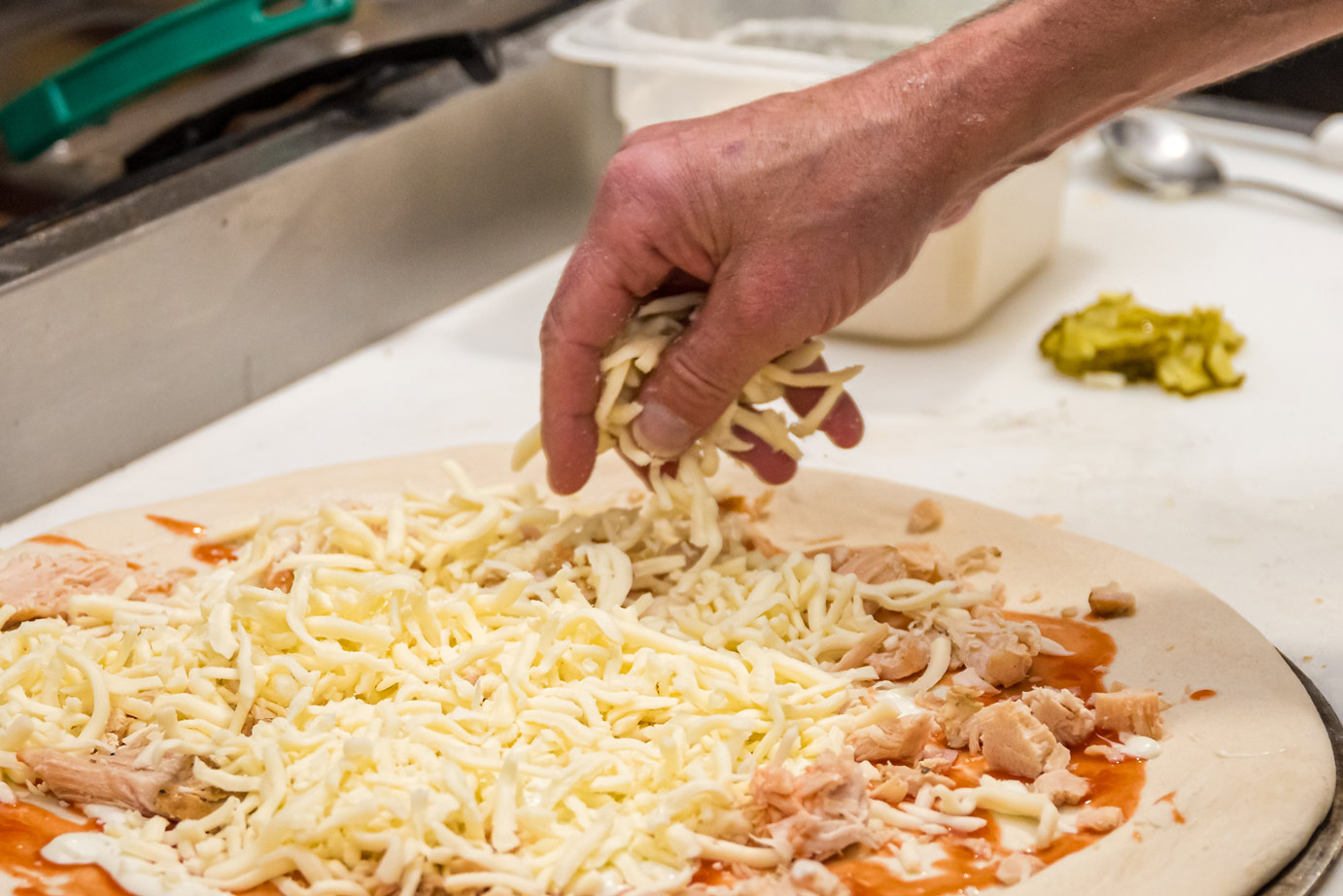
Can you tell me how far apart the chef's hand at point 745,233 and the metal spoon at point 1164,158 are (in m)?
1.80

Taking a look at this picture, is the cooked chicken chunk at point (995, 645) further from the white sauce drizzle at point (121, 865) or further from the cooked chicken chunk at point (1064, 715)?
the white sauce drizzle at point (121, 865)

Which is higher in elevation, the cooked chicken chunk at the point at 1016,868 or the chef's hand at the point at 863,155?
the chef's hand at the point at 863,155

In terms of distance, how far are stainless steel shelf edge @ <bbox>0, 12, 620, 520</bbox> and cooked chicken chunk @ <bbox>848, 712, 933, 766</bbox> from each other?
4.62 ft

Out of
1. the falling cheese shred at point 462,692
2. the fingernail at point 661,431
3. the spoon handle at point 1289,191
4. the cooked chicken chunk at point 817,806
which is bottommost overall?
the spoon handle at point 1289,191

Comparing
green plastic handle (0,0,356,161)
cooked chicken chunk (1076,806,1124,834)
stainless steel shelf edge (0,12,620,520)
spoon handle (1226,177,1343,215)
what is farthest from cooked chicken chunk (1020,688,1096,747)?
spoon handle (1226,177,1343,215)

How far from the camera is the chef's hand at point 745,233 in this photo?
1544 millimetres

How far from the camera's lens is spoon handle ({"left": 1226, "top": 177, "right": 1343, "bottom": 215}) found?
301cm

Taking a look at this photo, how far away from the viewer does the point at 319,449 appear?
230cm

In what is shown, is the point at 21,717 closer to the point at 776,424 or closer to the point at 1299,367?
the point at 776,424

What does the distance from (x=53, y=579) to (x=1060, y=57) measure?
1.43 meters

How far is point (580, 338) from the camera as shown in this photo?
167 centimetres

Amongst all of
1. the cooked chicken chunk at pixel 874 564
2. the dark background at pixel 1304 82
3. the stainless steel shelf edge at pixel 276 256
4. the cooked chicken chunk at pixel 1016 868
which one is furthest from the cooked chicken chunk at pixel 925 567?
the dark background at pixel 1304 82

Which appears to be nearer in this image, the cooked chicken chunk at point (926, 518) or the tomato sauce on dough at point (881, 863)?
the tomato sauce on dough at point (881, 863)

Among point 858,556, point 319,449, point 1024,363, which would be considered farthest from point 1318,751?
point 319,449
